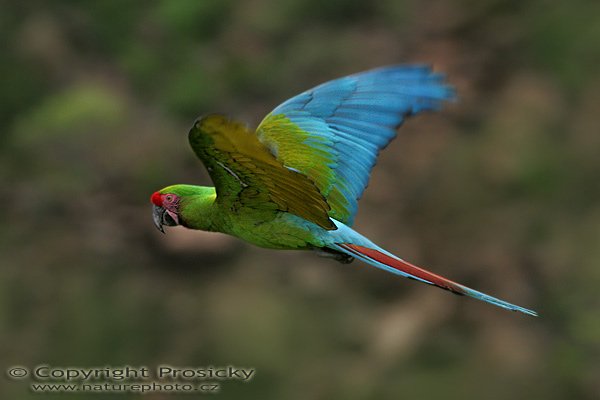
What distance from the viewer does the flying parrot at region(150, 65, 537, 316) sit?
2344 mm

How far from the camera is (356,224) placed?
5371 millimetres

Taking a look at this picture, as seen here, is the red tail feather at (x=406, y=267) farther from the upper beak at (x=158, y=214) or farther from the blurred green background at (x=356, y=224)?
the blurred green background at (x=356, y=224)

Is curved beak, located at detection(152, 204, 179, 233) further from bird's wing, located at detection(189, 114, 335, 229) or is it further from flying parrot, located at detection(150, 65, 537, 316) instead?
bird's wing, located at detection(189, 114, 335, 229)

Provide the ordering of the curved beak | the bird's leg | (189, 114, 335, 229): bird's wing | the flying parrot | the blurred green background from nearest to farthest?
(189, 114, 335, 229): bird's wing < the flying parrot < the bird's leg < the curved beak < the blurred green background

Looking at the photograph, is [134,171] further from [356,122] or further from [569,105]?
[356,122]

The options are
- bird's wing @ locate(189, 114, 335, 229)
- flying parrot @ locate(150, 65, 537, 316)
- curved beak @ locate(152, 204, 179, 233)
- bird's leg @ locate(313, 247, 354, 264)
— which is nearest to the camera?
bird's wing @ locate(189, 114, 335, 229)

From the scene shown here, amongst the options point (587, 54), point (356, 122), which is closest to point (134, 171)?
point (587, 54)

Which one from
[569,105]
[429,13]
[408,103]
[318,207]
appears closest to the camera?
[318,207]

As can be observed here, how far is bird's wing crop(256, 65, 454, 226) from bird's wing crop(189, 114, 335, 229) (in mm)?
263

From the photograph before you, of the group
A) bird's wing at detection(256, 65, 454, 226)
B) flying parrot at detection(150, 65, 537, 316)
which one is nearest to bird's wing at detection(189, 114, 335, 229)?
flying parrot at detection(150, 65, 537, 316)

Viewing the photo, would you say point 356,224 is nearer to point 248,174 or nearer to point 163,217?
point 163,217

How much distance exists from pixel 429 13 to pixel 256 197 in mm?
3713

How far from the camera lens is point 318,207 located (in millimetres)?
2492

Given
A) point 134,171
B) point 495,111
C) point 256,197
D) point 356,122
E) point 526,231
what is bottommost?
point 256,197
